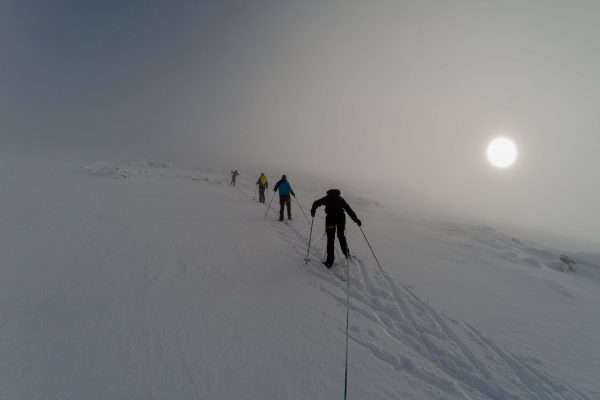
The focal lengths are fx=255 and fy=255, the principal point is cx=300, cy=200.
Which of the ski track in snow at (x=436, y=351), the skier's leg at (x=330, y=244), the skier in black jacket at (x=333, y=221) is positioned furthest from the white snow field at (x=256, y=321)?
the skier in black jacket at (x=333, y=221)

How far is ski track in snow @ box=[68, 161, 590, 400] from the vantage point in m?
3.90

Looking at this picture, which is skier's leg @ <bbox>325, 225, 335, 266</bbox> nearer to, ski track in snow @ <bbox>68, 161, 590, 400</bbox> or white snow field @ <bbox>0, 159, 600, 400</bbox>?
white snow field @ <bbox>0, 159, 600, 400</bbox>

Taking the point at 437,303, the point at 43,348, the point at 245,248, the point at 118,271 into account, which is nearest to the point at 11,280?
the point at 118,271

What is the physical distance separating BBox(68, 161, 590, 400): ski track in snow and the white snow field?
3 centimetres

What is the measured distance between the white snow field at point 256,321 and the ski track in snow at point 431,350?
26 mm

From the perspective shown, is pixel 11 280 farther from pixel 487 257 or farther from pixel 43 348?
pixel 487 257

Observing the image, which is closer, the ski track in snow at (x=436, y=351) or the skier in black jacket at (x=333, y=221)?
the ski track in snow at (x=436, y=351)

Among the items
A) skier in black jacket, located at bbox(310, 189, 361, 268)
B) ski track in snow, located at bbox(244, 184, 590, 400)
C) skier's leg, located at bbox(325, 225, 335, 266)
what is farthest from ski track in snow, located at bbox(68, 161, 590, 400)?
skier in black jacket, located at bbox(310, 189, 361, 268)

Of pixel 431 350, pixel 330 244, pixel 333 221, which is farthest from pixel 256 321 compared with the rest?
pixel 333 221

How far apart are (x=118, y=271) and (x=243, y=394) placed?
4.43 m

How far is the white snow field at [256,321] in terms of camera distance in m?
3.38

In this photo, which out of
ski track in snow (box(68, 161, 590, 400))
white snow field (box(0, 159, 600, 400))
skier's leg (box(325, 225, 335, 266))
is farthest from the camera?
skier's leg (box(325, 225, 335, 266))

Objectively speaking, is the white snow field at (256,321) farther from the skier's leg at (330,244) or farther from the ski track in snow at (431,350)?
the skier's leg at (330,244)

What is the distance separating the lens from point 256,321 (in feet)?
15.3
